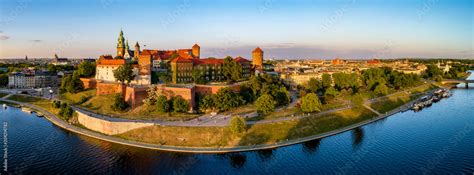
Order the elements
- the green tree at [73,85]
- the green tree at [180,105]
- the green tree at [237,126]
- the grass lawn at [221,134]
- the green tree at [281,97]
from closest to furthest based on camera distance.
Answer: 1. the grass lawn at [221,134]
2. the green tree at [237,126]
3. the green tree at [180,105]
4. the green tree at [281,97]
5. the green tree at [73,85]

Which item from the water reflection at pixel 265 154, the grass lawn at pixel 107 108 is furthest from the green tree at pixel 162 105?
the water reflection at pixel 265 154

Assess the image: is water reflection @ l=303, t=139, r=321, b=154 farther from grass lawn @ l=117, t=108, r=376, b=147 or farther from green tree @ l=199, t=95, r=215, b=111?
green tree @ l=199, t=95, r=215, b=111

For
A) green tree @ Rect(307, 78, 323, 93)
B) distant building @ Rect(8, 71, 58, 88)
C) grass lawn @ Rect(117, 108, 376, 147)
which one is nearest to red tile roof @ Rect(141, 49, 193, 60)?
green tree @ Rect(307, 78, 323, 93)

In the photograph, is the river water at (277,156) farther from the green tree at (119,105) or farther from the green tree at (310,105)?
the green tree at (119,105)

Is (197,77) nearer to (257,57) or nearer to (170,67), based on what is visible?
(170,67)

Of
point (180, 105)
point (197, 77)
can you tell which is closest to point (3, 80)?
point (197, 77)

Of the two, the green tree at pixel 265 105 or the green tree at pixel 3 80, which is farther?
the green tree at pixel 3 80
